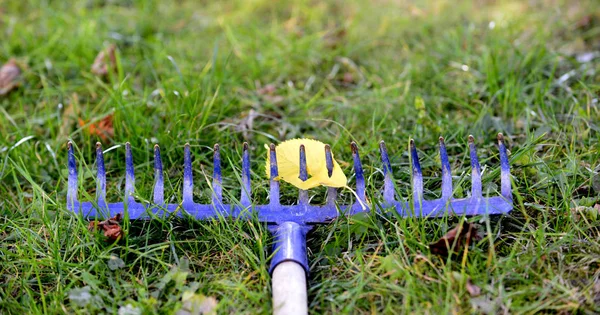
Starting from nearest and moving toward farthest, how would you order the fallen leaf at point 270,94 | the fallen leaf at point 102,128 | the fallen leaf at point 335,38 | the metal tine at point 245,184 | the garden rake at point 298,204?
the garden rake at point 298,204 < the metal tine at point 245,184 < the fallen leaf at point 102,128 < the fallen leaf at point 270,94 < the fallen leaf at point 335,38

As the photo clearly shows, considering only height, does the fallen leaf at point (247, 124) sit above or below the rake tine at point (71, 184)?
above

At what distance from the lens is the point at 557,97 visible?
2.57m

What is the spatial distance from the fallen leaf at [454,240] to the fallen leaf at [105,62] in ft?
5.74

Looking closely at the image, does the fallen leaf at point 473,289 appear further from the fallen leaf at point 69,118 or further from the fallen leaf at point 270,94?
the fallen leaf at point 69,118

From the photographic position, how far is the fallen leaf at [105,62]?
284 cm

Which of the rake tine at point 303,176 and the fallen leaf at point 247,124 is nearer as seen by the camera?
the rake tine at point 303,176

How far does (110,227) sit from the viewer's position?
6.22 feet

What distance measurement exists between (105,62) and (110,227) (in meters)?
1.23

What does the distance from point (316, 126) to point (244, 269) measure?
2.85ft

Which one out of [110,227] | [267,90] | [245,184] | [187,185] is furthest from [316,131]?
[110,227]

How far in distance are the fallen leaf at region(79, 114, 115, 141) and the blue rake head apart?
410 mm

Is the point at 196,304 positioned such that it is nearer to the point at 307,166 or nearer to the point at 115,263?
the point at 115,263

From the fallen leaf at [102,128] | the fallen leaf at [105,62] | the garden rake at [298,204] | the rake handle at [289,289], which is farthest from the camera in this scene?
the fallen leaf at [105,62]

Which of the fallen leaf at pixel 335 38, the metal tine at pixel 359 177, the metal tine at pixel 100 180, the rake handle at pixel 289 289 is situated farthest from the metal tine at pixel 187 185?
the fallen leaf at pixel 335 38
